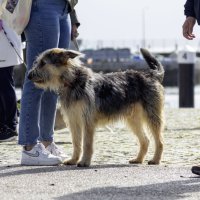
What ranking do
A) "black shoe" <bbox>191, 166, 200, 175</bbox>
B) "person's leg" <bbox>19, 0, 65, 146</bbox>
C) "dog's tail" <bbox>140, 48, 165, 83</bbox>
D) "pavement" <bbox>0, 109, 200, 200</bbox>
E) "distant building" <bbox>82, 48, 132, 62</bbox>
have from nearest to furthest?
"pavement" <bbox>0, 109, 200, 200</bbox>
"black shoe" <bbox>191, 166, 200, 175</bbox>
"person's leg" <bbox>19, 0, 65, 146</bbox>
"dog's tail" <bbox>140, 48, 165, 83</bbox>
"distant building" <bbox>82, 48, 132, 62</bbox>

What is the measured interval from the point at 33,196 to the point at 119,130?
255 inches

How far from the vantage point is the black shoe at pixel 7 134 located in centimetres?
1159

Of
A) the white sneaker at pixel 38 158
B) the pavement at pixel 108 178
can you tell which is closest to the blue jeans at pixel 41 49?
the white sneaker at pixel 38 158

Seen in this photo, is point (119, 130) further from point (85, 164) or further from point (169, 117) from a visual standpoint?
point (85, 164)

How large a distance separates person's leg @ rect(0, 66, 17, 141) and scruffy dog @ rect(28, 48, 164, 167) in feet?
8.62

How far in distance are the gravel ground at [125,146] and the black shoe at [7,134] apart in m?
0.32

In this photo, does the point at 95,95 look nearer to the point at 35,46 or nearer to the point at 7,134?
the point at 35,46

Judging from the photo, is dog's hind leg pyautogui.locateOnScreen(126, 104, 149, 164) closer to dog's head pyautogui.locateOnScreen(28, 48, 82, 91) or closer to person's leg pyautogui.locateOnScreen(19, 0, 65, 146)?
dog's head pyautogui.locateOnScreen(28, 48, 82, 91)

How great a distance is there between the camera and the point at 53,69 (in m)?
8.80

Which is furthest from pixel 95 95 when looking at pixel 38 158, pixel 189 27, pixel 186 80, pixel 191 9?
pixel 186 80

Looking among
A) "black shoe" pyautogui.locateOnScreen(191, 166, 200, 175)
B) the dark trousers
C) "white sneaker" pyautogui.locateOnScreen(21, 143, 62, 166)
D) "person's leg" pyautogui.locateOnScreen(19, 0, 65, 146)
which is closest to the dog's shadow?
"white sneaker" pyautogui.locateOnScreen(21, 143, 62, 166)

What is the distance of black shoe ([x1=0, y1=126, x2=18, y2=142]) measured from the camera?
38.0ft

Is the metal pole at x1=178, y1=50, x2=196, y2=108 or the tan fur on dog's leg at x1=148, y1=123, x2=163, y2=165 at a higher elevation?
the tan fur on dog's leg at x1=148, y1=123, x2=163, y2=165

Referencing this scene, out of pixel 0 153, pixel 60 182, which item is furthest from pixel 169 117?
pixel 60 182
